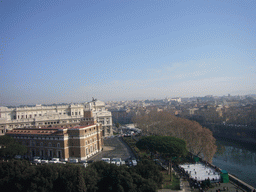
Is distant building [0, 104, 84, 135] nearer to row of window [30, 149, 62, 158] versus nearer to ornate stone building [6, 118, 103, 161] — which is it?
ornate stone building [6, 118, 103, 161]

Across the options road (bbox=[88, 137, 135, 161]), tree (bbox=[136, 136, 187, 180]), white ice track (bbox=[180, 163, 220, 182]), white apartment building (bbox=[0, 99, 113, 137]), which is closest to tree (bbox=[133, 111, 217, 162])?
white ice track (bbox=[180, 163, 220, 182])

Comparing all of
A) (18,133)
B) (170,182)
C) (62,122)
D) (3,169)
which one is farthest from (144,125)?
(3,169)

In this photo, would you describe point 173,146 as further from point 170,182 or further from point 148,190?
point 148,190

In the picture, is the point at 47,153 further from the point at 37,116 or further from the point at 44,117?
the point at 37,116

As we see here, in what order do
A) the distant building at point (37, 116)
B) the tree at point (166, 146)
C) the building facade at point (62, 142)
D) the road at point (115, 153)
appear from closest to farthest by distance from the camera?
the tree at point (166, 146), the building facade at point (62, 142), the road at point (115, 153), the distant building at point (37, 116)

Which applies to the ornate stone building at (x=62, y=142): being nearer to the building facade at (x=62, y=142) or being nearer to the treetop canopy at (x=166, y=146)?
the building facade at (x=62, y=142)

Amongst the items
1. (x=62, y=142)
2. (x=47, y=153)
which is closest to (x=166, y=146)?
(x=62, y=142)

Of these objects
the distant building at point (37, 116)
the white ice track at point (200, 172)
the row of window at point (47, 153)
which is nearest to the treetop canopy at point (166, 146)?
the white ice track at point (200, 172)
